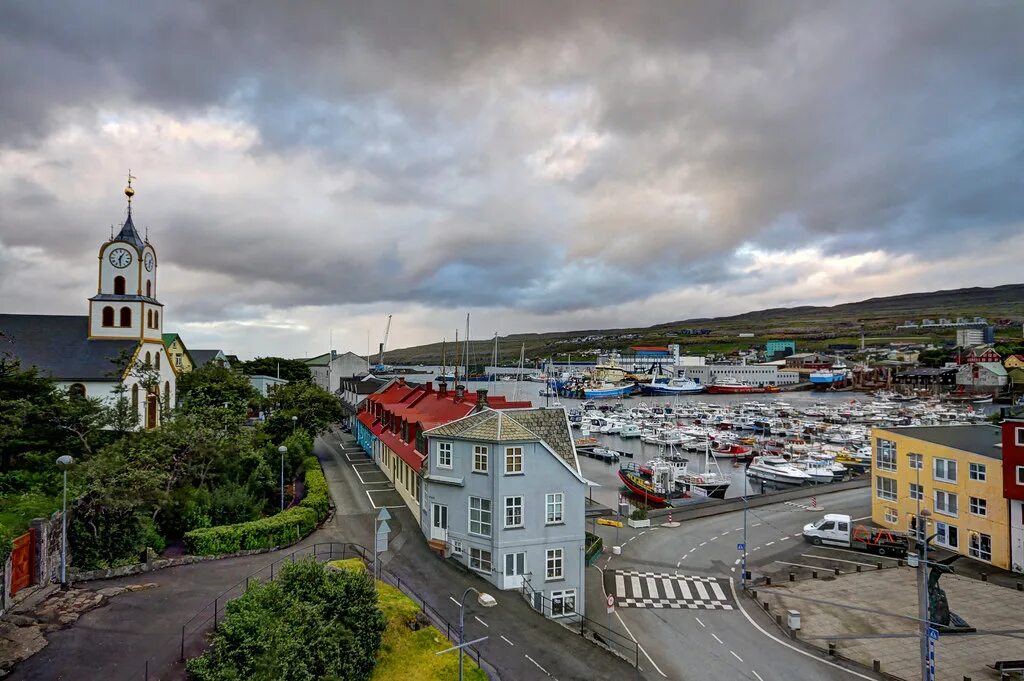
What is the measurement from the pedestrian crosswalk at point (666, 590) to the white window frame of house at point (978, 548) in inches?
667

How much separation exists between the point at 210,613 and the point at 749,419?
116 meters

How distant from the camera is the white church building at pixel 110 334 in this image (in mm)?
47906

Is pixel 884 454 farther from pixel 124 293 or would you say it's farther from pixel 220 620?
pixel 124 293

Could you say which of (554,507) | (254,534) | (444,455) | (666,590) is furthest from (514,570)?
(254,534)

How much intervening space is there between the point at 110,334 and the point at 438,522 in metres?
39.7

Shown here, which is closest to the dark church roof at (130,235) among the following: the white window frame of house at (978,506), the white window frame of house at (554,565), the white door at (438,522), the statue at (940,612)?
the white door at (438,522)

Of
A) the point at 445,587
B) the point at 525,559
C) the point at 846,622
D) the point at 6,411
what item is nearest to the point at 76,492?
the point at 6,411

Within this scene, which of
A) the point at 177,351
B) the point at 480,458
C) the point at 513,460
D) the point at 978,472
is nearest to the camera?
the point at 513,460

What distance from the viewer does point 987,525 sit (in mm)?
35156

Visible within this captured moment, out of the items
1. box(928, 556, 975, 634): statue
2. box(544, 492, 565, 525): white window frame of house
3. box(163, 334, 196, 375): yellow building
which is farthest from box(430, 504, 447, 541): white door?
box(163, 334, 196, 375): yellow building

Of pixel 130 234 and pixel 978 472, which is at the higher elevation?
pixel 130 234

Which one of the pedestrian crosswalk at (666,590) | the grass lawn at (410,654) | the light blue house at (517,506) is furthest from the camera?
the pedestrian crosswalk at (666,590)

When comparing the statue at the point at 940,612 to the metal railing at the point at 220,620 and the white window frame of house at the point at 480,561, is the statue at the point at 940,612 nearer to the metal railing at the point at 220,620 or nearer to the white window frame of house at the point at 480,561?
the white window frame of house at the point at 480,561

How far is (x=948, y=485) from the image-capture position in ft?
125
